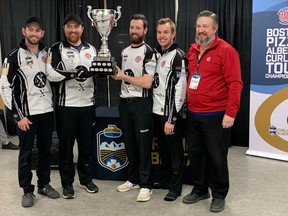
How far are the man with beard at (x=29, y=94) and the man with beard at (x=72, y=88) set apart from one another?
0.30 ft

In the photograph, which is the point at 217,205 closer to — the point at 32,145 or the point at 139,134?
the point at 139,134

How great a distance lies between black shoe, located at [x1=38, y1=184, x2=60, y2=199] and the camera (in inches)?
126

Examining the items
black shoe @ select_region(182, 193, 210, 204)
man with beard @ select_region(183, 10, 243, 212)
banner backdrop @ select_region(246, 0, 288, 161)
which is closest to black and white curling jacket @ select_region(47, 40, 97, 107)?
man with beard @ select_region(183, 10, 243, 212)

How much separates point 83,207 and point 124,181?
2.12ft

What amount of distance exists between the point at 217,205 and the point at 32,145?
160 cm

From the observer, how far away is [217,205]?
115 inches

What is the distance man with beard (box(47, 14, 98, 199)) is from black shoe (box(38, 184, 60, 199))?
26 centimetres

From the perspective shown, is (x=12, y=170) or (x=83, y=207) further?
(x=12, y=170)

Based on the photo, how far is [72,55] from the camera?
9.77ft

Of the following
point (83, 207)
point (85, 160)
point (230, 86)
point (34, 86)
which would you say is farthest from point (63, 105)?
point (230, 86)

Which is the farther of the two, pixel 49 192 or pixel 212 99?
pixel 49 192

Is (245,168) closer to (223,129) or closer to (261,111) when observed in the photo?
(261,111)

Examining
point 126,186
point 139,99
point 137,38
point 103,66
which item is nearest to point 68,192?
point 126,186

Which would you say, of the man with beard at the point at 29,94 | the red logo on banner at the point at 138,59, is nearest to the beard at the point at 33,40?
the man with beard at the point at 29,94
